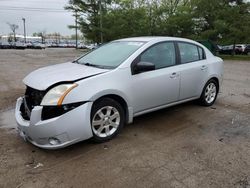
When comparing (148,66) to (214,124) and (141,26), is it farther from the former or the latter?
(141,26)

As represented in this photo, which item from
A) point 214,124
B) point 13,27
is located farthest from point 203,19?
point 13,27

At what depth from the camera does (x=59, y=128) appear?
3.23 meters

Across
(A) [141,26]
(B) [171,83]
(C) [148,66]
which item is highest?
(A) [141,26]

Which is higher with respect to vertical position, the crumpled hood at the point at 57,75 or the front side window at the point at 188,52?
the front side window at the point at 188,52

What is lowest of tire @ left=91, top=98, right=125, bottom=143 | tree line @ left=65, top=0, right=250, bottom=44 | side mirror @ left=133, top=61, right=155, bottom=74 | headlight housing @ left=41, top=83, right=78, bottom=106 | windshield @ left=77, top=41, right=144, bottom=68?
tire @ left=91, top=98, right=125, bottom=143

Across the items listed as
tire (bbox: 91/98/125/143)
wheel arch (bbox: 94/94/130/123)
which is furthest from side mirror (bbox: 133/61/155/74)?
tire (bbox: 91/98/125/143)

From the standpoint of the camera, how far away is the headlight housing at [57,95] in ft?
10.7

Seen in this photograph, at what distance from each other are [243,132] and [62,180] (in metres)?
3.01

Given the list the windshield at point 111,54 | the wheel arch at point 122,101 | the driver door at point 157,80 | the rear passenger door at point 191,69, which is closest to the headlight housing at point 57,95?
the wheel arch at point 122,101

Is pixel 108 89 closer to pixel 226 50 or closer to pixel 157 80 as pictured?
pixel 157 80

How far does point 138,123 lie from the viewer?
4.65 meters

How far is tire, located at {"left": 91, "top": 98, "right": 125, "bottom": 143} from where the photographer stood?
11.9 ft

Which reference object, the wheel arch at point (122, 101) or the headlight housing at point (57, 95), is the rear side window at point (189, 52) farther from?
the headlight housing at point (57, 95)

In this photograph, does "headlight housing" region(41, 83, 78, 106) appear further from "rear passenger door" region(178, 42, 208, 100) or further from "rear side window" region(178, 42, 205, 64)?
"rear side window" region(178, 42, 205, 64)
